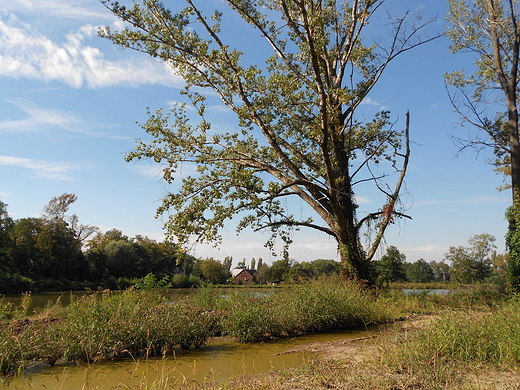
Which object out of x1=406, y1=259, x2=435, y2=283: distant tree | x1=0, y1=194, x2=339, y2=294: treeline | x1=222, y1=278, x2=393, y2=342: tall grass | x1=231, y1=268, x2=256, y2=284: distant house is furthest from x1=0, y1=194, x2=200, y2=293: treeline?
x1=222, y1=278, x2=393, y2=342: tall grass

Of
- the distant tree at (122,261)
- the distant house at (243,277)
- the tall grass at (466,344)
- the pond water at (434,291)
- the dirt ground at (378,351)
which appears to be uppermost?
the distant tree at (122,261)

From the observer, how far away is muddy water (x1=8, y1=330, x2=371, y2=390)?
545 centimetres

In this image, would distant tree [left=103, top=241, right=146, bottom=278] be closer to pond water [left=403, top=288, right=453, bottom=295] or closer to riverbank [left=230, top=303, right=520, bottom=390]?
pond water [left=403, top=288, right=453, bottom=295]

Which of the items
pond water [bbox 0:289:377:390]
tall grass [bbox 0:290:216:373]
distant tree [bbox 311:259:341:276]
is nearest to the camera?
pond water [bbox 0:289:377:390]

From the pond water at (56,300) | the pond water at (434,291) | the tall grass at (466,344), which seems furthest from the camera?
the pond water at (434,291)

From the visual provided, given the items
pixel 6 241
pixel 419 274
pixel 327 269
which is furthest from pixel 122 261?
pixel 419 274

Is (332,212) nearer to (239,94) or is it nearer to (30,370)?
(239,94)

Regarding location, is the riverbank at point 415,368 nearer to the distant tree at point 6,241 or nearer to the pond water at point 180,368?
the pond water at point 180,368

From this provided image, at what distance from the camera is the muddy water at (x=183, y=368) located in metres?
5.45

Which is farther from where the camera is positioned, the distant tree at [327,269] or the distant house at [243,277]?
the distant tree at [327,269]

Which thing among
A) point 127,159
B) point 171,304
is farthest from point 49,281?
point 171,304

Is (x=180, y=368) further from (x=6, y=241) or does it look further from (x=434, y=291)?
(x=6, y=241)

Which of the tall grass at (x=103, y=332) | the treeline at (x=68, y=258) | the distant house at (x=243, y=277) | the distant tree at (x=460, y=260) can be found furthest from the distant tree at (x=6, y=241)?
the distant tree at (x=460, y=260)

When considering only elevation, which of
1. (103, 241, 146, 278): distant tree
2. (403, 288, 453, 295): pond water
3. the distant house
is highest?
(103, 241, 146, 278): distant tree
